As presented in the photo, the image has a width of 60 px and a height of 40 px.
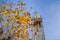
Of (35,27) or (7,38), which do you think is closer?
(7,38)

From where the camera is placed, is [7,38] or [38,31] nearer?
[7,38]

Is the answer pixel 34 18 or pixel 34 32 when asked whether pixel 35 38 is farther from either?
pixel 34 18

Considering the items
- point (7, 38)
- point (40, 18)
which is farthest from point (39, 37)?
point (7, 38)

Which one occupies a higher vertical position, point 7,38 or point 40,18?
point 40,18

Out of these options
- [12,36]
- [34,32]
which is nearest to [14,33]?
[12,36]

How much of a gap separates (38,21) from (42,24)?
0.64ft

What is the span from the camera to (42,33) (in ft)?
25.8

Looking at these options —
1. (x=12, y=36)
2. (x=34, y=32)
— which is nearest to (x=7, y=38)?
(x=12, y=36)

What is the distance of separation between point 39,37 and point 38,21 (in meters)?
0.57

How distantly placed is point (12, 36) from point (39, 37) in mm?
972

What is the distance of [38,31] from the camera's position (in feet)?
25.7

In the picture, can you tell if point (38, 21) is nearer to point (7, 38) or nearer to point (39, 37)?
point (39, 37)

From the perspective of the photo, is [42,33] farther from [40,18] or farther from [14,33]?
[14,33]

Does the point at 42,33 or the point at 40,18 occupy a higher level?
the point at 40,18
